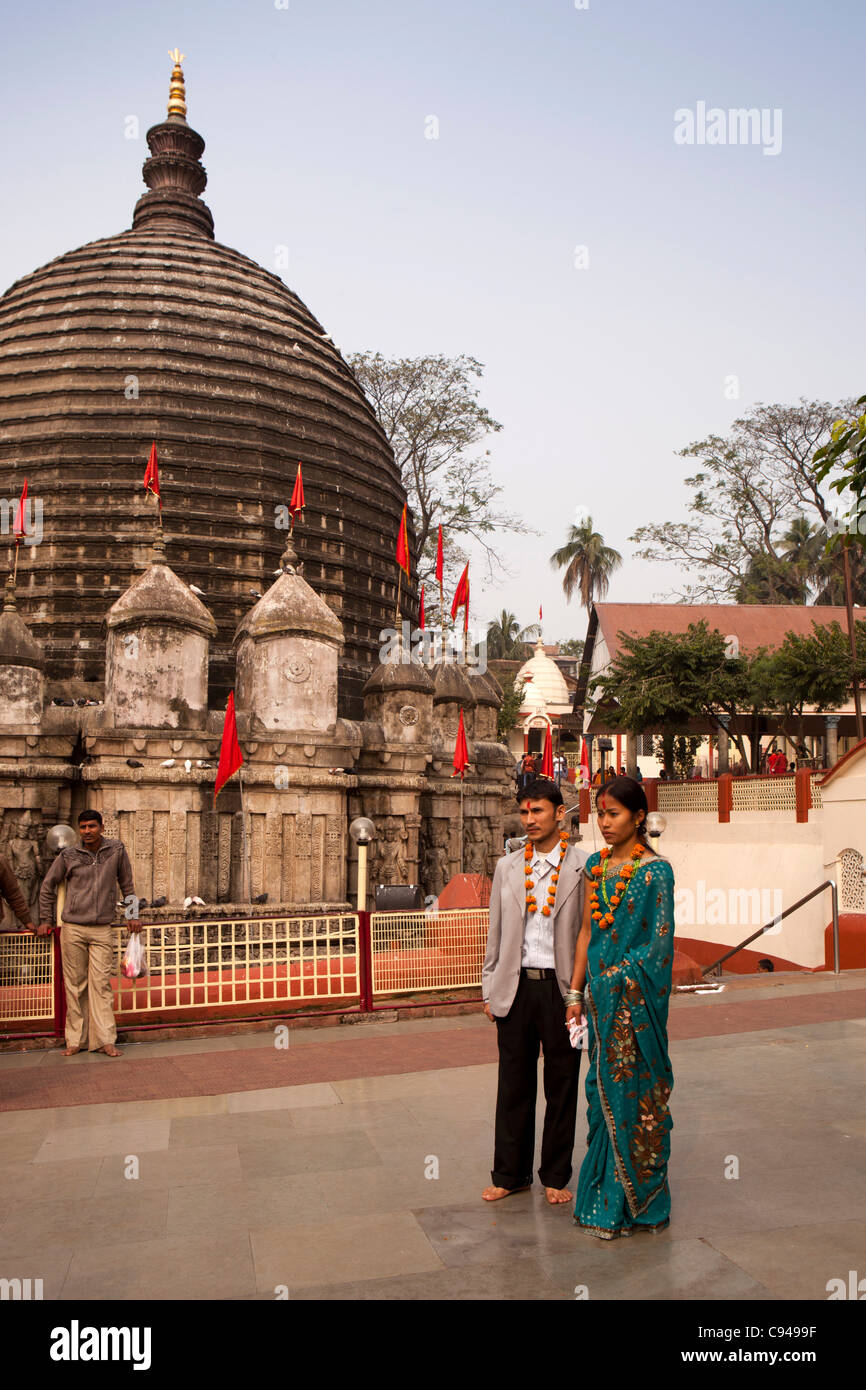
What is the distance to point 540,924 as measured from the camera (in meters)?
4.58

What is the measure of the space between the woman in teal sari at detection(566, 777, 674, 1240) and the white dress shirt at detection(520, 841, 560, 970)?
0.33m

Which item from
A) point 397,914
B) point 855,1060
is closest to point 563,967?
point 855,1060

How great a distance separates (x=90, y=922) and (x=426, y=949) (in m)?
2.98

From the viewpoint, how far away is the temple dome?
16.9 meters

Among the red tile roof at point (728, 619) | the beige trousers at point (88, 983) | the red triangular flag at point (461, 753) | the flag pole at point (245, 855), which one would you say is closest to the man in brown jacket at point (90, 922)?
the beige trousers at point (88, 983)

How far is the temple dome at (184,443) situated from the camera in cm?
1694

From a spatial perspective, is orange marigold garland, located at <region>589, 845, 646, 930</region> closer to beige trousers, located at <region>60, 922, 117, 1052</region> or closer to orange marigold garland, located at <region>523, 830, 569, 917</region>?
orange marigold garland, located at <region>523, 830, 569, 917</region>

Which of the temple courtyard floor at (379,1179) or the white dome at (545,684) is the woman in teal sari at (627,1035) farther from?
the white dome at (545,684)

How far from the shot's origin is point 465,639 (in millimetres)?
17641

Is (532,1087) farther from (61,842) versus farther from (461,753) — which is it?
(461,753)

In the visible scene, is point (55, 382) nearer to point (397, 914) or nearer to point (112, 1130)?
point (397, 914)

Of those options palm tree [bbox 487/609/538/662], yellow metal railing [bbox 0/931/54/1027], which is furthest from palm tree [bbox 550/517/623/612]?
yellow metal railing [bbox 0/931/54/1027]

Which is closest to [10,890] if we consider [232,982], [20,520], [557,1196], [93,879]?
[93,879]
